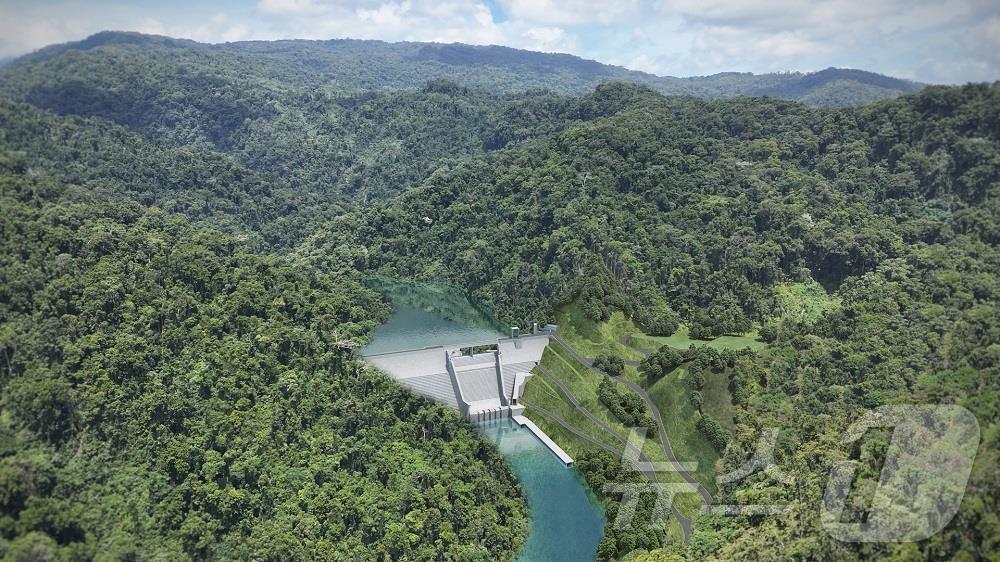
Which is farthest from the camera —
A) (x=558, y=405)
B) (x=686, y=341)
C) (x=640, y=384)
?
(x=686, y=341)

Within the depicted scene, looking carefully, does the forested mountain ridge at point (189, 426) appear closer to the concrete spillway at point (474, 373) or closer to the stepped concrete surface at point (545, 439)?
the concrete spillway at point (474, 373)

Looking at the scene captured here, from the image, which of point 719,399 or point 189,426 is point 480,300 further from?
point 189,426

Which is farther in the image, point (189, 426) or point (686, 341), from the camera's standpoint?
point (686, 341)

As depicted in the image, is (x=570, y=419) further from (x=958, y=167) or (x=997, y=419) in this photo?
(x=958, y=167)

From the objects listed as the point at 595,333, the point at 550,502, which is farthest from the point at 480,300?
the point at 550,502

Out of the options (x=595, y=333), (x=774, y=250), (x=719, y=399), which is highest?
(x=774, y=250)

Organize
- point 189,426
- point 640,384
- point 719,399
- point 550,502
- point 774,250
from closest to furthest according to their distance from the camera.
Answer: point 189,426 → point 550,502 → point 719,399 → point 640,384 → point 774,250

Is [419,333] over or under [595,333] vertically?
under
